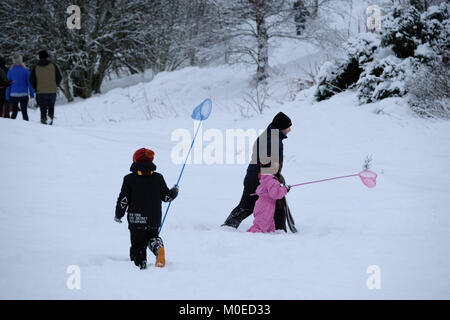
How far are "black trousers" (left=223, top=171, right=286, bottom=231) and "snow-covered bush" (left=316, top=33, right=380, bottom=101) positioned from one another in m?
6.15

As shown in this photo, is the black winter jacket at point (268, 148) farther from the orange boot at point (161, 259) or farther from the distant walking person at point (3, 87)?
the distant walking person at point (3, 87)

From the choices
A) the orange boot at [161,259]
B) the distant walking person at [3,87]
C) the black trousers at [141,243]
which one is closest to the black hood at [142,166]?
the black trousers at [141,243]

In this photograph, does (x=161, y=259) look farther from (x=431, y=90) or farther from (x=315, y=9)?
(x=315, y=9)

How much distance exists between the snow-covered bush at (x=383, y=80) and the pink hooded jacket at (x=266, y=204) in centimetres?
553

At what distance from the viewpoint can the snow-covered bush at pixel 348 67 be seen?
10.5 metres

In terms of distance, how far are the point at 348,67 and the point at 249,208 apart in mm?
6567

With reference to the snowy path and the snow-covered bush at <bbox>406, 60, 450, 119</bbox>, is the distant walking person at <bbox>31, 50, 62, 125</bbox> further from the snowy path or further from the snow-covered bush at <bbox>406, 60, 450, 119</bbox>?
the snow-covered bush at <bbox>406, 60, 450, 119</bbox>

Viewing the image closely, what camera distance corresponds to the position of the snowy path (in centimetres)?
354

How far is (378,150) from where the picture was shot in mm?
8250

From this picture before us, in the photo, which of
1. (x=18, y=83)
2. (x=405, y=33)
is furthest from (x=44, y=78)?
(x=405, y=33)

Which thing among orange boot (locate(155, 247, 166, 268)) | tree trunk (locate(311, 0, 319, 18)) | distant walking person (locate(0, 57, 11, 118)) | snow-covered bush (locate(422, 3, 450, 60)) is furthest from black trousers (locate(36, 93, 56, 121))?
tree trunk (locate(311, 0, 319, 18))

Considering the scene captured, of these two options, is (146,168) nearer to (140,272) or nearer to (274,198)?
(140,272)
